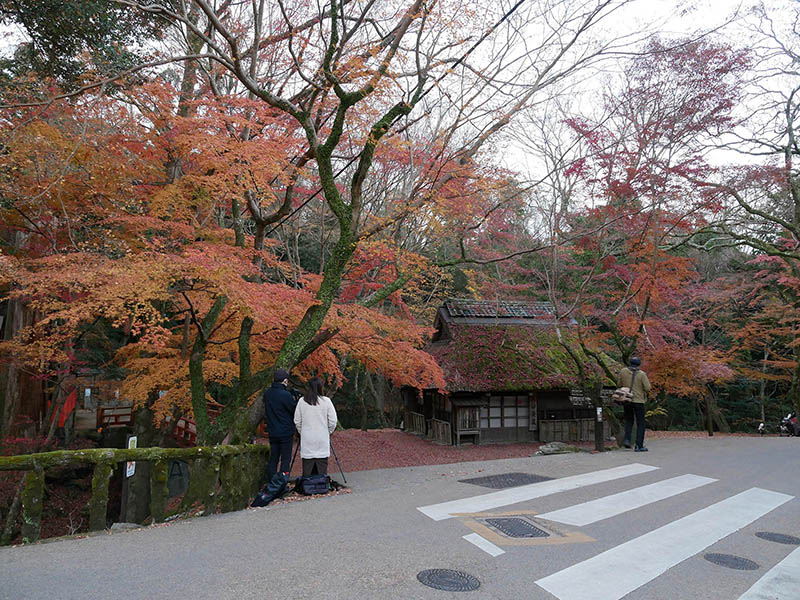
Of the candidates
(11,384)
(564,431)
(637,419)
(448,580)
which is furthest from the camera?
(564,431)

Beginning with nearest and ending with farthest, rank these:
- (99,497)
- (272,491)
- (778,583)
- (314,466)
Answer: (778,583)
(99,497)
(272,491)
(314,466)

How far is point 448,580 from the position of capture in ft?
11.7

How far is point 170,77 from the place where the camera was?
11.8 m

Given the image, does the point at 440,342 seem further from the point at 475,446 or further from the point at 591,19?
the point at 591,19

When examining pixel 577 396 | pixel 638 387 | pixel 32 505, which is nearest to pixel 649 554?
pixel 32 505

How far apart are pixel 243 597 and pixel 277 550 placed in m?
0.90

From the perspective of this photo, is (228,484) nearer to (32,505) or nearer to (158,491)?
(158,491)

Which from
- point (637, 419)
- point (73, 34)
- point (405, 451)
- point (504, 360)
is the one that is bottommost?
point (405, 451)

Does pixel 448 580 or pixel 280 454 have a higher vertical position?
pixel 280 454

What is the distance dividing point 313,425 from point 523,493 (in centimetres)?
275

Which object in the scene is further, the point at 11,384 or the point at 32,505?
the point at 11,384

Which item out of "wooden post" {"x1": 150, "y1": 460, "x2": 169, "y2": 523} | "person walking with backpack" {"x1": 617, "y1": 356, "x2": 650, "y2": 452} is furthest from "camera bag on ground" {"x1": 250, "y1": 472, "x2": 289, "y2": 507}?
"person walking with backpack" {"x1": 617, "y1": 356, "x2": 650, "y2": 452}

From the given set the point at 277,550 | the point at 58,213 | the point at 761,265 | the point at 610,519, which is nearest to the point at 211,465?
the point at 277,550

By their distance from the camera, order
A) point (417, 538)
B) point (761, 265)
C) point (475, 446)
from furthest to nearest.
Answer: point (761, 265)
point (475, 446)
point (417, 538)
